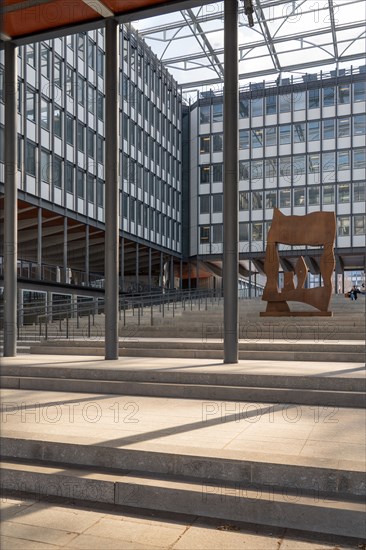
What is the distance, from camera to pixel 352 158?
141 feet

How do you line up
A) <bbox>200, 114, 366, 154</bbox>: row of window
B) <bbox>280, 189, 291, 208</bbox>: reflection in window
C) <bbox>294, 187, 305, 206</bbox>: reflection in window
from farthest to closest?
<bbox>280, 189, 291, 208</bbox>: reflection in window < <bbox>294, 187, 305, 206</bbox>: reflection in window < <bbox>200, 114, 366, 154</bbox>: row of window

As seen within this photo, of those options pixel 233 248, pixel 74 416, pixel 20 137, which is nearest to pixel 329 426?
pixel 74 416

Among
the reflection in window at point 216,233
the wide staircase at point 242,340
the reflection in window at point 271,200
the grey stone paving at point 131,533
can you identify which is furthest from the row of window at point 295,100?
the grey stone paving at point 131,533

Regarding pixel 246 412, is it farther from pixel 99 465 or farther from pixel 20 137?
pixel 20 137

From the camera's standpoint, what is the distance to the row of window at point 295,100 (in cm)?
4325

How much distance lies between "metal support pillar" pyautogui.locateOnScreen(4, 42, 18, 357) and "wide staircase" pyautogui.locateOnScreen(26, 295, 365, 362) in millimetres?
1574

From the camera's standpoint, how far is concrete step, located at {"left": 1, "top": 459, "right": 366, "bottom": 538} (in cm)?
375

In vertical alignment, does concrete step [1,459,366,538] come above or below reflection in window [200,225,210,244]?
below

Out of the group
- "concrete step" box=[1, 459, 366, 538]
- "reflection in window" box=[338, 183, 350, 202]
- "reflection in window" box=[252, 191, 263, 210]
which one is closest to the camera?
"concrete step" box=[1, 459, 366, 538]

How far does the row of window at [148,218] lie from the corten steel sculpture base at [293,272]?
1972 cm

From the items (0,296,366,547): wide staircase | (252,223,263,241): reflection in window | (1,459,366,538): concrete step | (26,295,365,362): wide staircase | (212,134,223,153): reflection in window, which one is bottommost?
(1,459,366,538): concrete step

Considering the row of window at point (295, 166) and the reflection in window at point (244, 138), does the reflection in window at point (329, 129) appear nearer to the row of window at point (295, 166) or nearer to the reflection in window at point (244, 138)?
the row of window at point (295, 166)

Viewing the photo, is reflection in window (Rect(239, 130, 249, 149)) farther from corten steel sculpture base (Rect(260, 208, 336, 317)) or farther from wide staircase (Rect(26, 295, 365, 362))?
wide staircase (Rect(26, 295, 365, 362))

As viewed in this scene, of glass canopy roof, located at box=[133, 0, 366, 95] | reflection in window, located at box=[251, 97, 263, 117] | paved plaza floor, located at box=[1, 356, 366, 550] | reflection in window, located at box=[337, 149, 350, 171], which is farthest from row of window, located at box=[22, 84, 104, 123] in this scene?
paved plaza floor, located at box=[1, 356, 366, 550]
